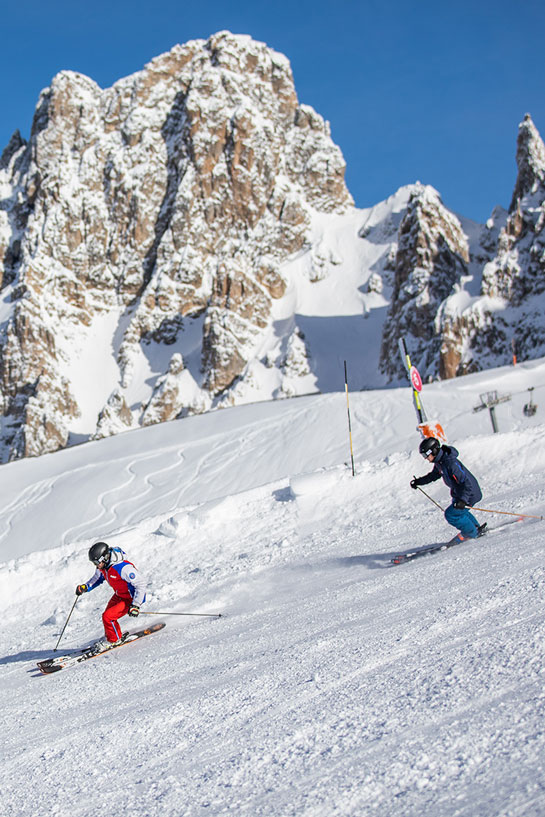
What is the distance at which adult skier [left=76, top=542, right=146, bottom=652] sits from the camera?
8195 millimetres

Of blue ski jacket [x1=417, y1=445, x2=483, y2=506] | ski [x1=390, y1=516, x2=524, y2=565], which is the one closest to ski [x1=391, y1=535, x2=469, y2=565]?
ski [x1=390, y1=516, x2=524, y2=565]

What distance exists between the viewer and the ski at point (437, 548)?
29.1 ft

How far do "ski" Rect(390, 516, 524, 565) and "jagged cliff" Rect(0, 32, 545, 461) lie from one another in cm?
7596

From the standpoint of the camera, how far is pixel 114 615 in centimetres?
834

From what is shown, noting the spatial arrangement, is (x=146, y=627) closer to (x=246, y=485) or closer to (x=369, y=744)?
(x=369, y=744)

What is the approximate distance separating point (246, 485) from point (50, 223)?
125 m

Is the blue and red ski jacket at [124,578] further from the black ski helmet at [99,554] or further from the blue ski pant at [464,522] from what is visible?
the blue ski pant at [464,522]

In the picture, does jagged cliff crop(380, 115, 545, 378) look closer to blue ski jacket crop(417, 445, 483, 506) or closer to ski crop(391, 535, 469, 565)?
blue ski jacket crop(417, 445, 483, 506)

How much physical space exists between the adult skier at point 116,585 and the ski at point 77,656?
0.14 metres

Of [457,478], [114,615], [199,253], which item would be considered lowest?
[114,615]

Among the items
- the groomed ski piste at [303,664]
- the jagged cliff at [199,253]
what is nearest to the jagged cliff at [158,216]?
the jagged cliff at [199,253]

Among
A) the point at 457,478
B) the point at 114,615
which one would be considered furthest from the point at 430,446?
the point at 114,615

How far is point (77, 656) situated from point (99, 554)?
1.19 m

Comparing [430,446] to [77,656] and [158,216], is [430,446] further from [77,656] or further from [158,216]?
[158,216]
